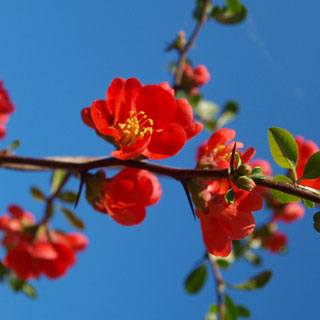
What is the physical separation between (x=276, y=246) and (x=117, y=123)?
6.44ft

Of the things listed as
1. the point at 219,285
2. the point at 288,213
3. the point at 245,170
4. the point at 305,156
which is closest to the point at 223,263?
the point at 219,285

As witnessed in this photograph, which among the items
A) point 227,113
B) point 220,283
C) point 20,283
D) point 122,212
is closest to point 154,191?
point 122,212

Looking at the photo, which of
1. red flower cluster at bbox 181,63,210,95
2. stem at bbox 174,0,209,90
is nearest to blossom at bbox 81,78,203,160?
stem at bbox 174,0,209,90

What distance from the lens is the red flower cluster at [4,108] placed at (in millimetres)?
1394

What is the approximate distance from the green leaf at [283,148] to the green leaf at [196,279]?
1201 mm

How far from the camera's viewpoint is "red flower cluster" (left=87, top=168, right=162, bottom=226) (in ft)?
2.63

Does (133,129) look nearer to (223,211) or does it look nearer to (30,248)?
(223,211)

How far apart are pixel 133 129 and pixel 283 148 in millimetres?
289

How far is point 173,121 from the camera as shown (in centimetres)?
75

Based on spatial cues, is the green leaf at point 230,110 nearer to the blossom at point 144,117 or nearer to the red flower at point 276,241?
the red flower at point 276,241

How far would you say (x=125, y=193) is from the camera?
0.81 meters

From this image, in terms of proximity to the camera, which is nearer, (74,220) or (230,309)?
(74,220)

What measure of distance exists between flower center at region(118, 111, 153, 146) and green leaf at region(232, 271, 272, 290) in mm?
1091

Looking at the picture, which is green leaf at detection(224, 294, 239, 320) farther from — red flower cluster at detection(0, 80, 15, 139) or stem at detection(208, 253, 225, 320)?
red flower cluster at detection(0, 80, 15, 139)
